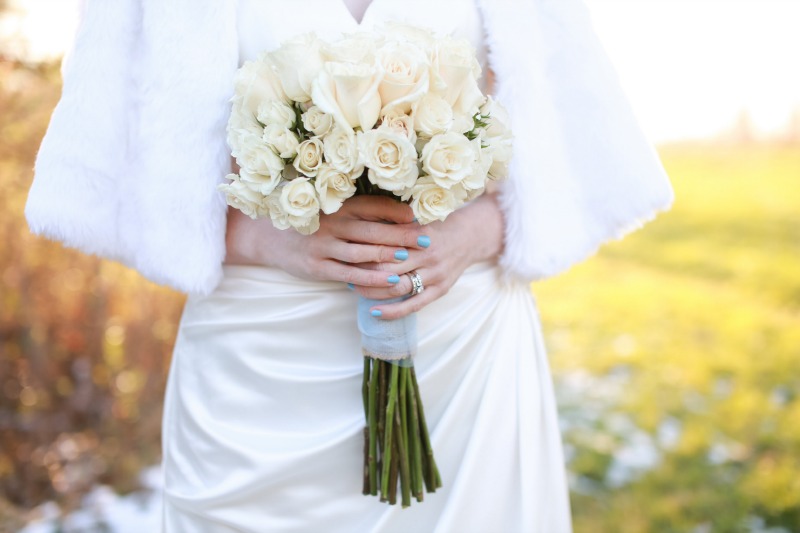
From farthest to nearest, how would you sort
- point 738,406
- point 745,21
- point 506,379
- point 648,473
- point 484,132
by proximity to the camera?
1. point 745,21
2. point 738,406
3. point 648,473
4. point 506,379
5. point 484,132

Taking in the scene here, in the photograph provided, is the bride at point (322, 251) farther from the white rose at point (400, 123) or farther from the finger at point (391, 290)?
the white rose at point (400, 123)

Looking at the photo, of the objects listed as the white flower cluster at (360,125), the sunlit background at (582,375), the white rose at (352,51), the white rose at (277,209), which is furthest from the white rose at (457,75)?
the sunlit background at (582,375)

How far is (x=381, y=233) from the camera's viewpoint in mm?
1387

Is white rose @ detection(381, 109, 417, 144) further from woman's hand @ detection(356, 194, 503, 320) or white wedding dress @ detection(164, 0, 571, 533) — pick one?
white wedding dress @ detection(164, 0, 571, 533)

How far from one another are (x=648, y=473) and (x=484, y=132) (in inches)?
112

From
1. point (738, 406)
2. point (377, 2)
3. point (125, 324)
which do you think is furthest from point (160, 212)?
point (738, 406)

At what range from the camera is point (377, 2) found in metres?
1.59

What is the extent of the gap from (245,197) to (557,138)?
803mm

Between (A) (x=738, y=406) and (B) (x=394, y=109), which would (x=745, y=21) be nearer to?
(A) (x=738, y=406)

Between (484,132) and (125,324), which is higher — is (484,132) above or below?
above

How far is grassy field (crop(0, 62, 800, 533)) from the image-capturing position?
335 cm

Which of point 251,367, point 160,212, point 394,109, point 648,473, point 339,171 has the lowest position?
point 648,473

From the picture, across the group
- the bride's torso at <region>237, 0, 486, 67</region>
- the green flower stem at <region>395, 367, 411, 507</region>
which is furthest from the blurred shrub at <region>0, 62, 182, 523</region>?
the green flower stem at <region>395, 367, 411, 507</region>

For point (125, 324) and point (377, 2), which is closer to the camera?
point (377, 2)
